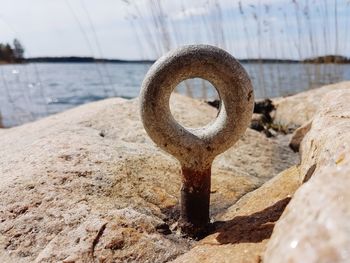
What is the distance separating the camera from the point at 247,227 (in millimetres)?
2207

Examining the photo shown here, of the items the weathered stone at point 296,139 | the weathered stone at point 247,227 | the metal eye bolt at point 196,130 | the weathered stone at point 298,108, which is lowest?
the weathered stone at point 298,108

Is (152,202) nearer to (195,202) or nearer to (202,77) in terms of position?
(195,202)

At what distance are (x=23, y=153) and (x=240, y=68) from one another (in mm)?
1674

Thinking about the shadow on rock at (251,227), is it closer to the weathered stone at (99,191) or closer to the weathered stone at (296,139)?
the weathered stone at (99,191)

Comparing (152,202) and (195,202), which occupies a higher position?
(195,202)

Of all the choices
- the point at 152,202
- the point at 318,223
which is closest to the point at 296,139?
the point at 152,202

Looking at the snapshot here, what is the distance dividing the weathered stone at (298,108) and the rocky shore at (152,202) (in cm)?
159

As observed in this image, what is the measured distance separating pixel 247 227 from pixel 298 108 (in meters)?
3.30

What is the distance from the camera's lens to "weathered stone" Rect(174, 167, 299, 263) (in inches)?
76.6

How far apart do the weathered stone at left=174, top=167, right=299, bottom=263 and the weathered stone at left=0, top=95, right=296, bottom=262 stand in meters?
0.14

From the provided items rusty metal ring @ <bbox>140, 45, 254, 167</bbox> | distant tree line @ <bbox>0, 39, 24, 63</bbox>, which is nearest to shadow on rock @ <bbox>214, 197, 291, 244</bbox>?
rusty metal ring @ <bbox>140, 45, 254, 167</bbox>

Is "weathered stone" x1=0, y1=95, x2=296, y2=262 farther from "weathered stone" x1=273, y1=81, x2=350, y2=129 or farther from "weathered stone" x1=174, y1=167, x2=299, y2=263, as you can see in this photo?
"weathered stone" x1=273, y1=81, x2=350, y2=129

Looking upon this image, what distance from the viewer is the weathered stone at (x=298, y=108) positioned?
5082 mm

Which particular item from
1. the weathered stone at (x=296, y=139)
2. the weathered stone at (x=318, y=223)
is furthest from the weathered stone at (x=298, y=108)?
the weathered stone at (x=318, y=223)
